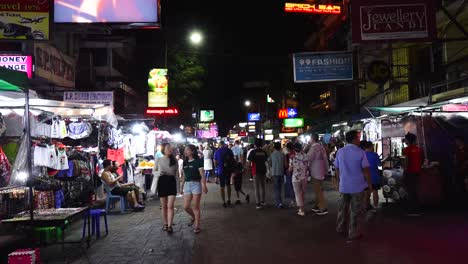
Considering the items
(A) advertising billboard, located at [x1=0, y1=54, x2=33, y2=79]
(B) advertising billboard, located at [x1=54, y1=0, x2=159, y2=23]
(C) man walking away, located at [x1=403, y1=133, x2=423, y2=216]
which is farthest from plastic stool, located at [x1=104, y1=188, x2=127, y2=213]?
(C) man walking away, located at [x1=403, y1=133, x2=423, y2=216]

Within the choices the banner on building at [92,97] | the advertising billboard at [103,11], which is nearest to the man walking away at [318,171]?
the advertising billboard at [103,11]

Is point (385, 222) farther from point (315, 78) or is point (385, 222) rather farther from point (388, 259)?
point (315, 78)

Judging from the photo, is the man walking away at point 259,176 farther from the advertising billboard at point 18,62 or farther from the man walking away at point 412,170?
the advertising billboard at point 18,62

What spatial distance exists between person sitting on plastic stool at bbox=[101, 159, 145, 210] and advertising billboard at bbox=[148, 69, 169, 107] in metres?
12.1

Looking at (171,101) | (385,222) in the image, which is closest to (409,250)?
(385,222)

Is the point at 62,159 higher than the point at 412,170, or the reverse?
the point at 62,159

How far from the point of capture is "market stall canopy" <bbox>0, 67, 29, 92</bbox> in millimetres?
5727

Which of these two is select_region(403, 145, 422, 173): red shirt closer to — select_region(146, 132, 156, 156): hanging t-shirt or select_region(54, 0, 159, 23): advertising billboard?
select_region(54, 0, 159, 23): advertising billboard

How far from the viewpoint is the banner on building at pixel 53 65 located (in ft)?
43.6

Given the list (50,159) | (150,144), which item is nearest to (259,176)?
(50,159)

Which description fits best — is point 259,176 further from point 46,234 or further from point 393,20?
point 46,234

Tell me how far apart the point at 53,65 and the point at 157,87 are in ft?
31.2

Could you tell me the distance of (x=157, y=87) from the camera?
2402 centimetres

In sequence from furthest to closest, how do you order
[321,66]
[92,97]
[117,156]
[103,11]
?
1. [321,66]
2. [92,97]
3. [117,156]
4. [103,11]
